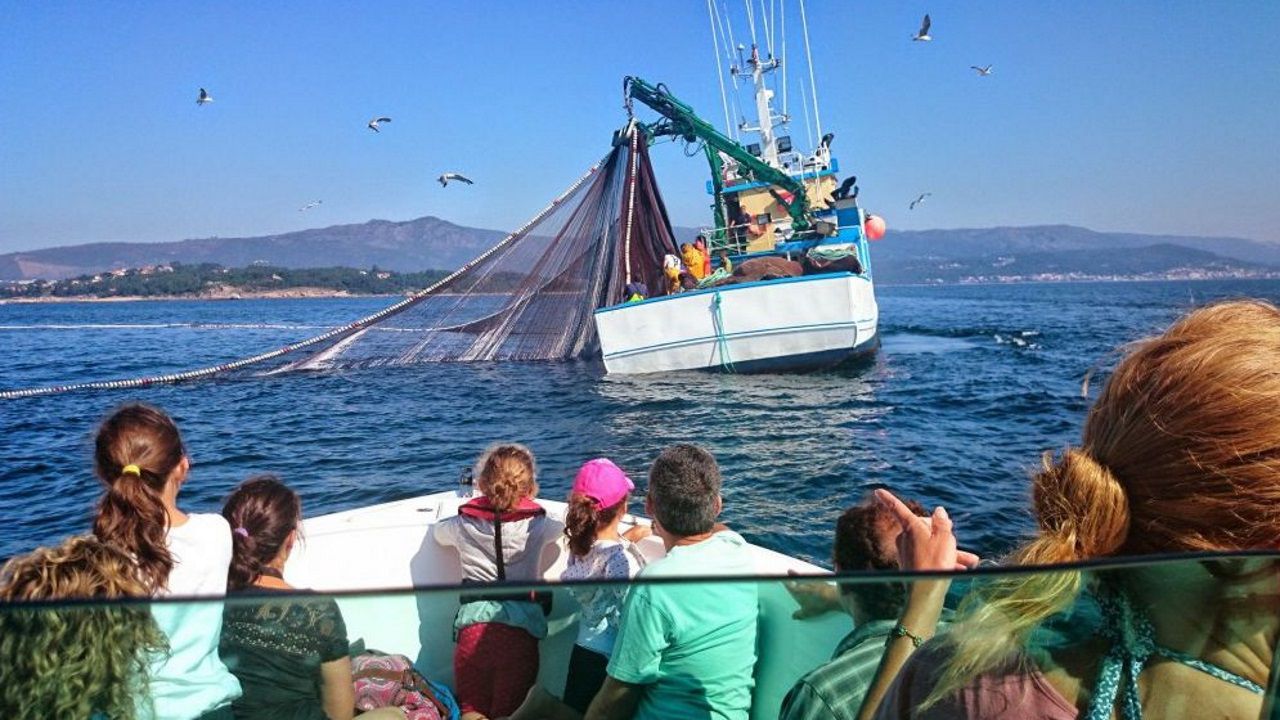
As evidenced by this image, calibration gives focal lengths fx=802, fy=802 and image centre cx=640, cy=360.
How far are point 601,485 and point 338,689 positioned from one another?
172 cm

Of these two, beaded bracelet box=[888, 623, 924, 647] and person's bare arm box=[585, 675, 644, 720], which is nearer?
beaded bracelet box=[888, 623, 924, 647]

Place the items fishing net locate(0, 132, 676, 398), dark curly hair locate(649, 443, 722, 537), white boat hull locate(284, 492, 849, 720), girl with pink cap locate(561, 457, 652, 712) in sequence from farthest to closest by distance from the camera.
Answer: fishing net locate(0, 132, 676, 398) → girl with pink cap locate(561, 457, 652, 712) → dark curly hair locate(649, 443, 722, 537) → white boat hull locate(284, 492, 849, 720)

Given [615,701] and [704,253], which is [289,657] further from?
[704,253]

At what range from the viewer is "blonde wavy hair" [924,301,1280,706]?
960 millimetres

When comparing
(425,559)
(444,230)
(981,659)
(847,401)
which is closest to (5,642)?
(981,659)

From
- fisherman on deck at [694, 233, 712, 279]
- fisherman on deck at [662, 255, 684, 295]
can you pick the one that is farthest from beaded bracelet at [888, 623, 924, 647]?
fisherman on deck at [694, 233, 712, 279]

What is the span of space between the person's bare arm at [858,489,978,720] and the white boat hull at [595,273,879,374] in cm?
1271

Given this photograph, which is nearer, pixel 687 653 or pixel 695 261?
pixel 687 653

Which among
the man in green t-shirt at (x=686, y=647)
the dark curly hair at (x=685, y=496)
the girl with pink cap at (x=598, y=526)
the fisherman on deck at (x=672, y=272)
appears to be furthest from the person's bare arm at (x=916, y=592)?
the fisherman on deck at (x=672, y=272)

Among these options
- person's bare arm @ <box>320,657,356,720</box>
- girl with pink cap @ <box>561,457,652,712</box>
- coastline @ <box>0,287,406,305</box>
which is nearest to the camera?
person's bare arm @ <box>320,657,356,720</box>

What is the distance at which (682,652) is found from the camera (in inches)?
62.9

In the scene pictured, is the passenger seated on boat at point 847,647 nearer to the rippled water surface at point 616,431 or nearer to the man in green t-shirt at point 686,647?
the man in green t-shirt at point 686,647

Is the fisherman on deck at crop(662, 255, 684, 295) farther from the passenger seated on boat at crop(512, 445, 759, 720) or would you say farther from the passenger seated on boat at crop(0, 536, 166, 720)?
the passenger seated on boat at crop(0, 536, 166, 720)

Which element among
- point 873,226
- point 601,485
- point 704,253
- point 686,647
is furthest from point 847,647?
point 873,226
